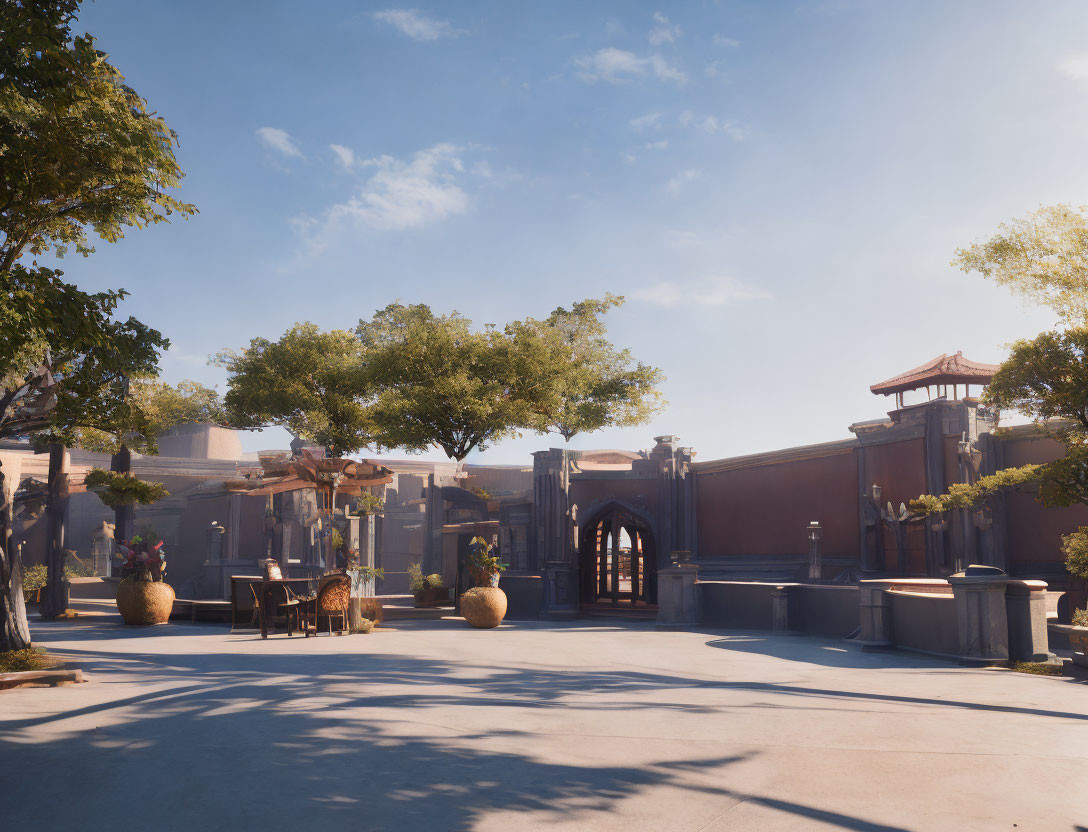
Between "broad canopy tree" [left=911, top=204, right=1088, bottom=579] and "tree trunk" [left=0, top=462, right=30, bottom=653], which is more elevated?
"broad canopy tree" [left=911, top=204, right=1088, bottom=579]

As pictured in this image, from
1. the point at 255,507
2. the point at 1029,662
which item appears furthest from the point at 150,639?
the point at 255,507

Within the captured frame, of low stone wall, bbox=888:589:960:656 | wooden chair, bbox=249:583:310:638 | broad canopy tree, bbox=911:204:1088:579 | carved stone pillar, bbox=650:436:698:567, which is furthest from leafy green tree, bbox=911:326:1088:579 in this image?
wooden chair, bbox=249:583:310:638

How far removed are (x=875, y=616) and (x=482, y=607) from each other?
7.08 m

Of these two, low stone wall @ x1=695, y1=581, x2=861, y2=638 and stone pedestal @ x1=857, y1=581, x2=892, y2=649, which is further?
low stone wall @ x1=695, y1=581, x2=861, y2=638

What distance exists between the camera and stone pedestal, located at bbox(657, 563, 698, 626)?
1644cm

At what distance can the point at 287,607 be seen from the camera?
13.3 meters

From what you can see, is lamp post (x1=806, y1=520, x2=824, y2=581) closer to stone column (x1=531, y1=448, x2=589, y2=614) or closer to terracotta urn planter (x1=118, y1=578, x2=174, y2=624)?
stone column (x1=531, y1=448, x2=589, y2=614)

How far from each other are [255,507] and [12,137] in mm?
28007

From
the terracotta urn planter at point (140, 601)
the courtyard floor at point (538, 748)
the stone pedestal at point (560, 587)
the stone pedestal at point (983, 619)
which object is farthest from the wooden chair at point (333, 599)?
the stone pedestal at point (983, 619)

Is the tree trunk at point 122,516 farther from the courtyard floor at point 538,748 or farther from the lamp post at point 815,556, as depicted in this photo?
the lamp post at point 815,556

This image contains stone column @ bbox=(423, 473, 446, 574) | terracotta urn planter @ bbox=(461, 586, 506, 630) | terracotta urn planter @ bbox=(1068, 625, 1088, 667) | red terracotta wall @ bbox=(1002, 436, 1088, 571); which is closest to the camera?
terracotta urn planter @ bbox=(1068, 625, 1088, 667)

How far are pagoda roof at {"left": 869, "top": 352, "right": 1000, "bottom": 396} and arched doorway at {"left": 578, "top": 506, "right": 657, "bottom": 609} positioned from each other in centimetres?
788

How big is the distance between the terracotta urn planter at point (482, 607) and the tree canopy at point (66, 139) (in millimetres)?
8787

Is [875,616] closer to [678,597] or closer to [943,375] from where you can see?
[678,597]
